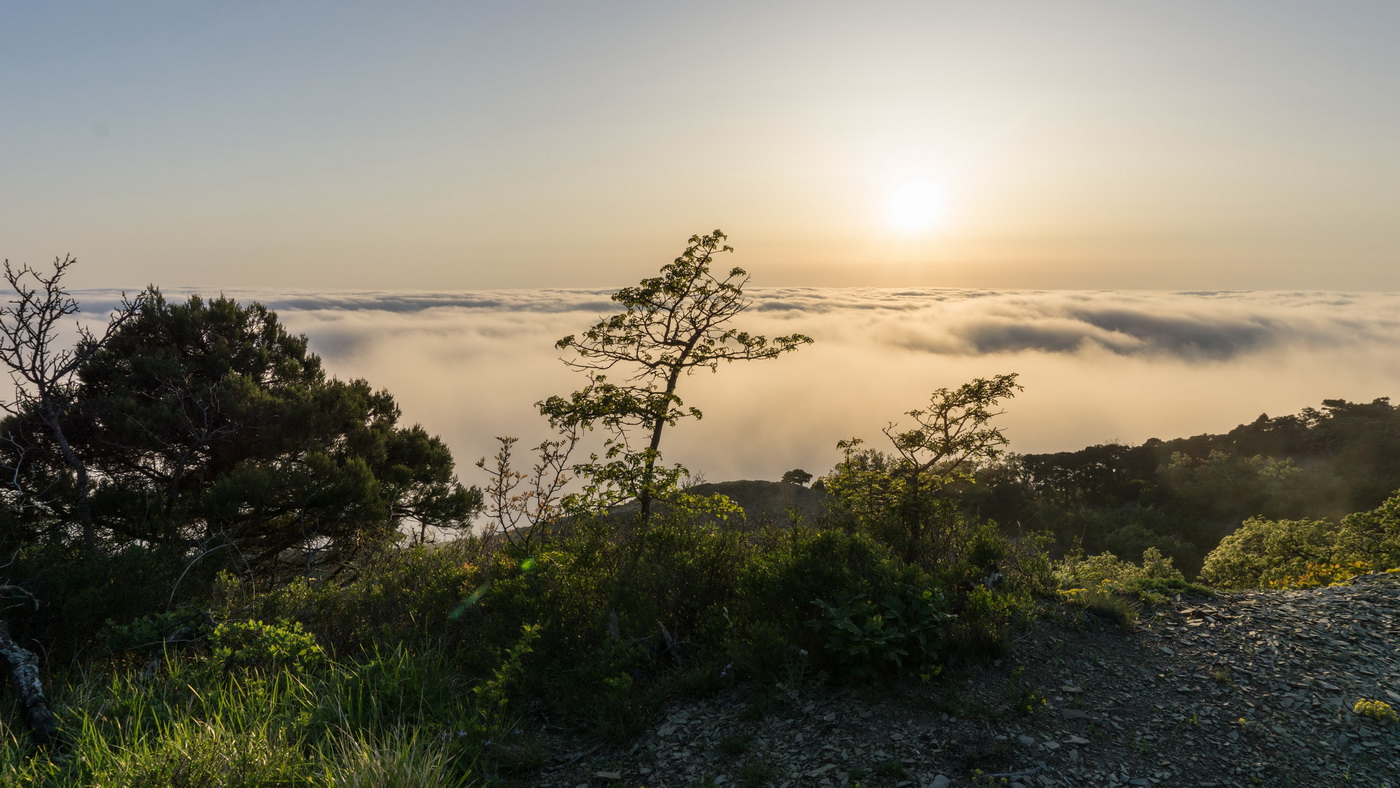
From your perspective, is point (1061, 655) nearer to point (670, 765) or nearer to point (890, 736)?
point (890, 736)

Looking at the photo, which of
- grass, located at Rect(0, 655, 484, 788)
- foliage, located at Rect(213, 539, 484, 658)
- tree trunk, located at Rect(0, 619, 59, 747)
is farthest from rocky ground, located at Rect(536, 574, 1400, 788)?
tree trunk, located at Rect(0, 619, 59, 747)

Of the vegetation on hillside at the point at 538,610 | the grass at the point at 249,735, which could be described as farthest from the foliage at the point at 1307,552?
the grass at the point at 249,735

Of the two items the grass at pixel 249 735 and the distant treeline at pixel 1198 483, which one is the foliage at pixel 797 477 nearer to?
the distant treeline at pixel 1198 483

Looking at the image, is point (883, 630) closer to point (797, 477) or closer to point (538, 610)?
point (538, 610)

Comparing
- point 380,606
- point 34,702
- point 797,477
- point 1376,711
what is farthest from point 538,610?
point 797,477

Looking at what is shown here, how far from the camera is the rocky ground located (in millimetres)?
4055

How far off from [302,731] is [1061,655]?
194 inches

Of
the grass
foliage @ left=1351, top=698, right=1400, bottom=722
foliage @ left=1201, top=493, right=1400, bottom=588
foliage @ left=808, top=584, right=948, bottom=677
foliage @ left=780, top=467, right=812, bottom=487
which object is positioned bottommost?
foliage @ left=780, top=467, right=812, bottom=487

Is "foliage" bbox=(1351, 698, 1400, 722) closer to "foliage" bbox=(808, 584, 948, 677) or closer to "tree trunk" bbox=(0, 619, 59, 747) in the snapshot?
"foliage" bbox=(808, 584, 948, 677)

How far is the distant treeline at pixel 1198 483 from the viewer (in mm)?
27516

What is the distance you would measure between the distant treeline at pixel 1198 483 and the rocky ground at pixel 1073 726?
21.6 m

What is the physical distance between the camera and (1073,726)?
4.39 m

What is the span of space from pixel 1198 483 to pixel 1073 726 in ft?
105

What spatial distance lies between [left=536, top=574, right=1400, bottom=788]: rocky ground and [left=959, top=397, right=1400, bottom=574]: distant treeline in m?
21.6
